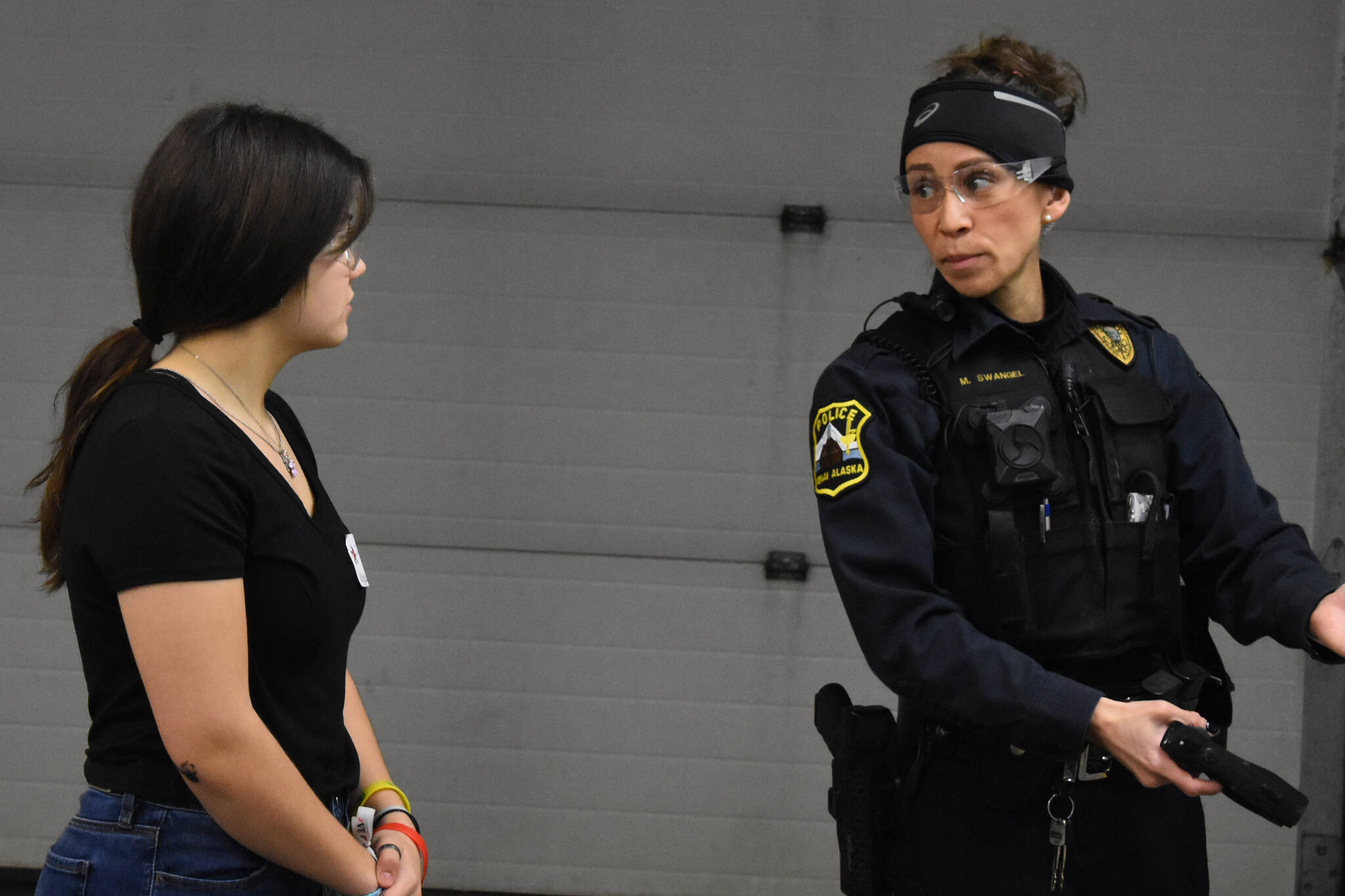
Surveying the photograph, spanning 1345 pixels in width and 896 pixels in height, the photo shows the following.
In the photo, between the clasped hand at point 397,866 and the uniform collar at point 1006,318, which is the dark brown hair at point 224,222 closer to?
the clasped hand at point 397,866

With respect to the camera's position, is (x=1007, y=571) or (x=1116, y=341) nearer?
(x=1007, y=571)

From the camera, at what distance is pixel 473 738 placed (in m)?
3.65

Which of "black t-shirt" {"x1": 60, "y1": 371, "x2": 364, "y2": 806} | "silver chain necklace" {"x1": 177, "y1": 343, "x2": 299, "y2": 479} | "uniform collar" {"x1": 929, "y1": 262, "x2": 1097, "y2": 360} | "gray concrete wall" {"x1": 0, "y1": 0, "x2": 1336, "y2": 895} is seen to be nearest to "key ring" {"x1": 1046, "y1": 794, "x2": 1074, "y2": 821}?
"uniform collar" {"x1": 929, "y1": 262, "x2": 1097, "y2": 360}

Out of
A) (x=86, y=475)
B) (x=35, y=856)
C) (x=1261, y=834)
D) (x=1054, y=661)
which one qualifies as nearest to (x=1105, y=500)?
(x=1054, y=661)

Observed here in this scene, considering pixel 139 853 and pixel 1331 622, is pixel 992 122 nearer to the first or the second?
pixel 1331 622

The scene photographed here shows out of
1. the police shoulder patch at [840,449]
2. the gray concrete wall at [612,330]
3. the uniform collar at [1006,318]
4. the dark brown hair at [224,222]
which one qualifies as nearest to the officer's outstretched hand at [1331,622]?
the uniform collar at [1006,318]

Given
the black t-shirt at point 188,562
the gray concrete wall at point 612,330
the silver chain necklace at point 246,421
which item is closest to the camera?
the black t-shirt at point 188,562

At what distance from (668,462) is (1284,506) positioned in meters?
1.92

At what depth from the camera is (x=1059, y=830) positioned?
5.02 feet

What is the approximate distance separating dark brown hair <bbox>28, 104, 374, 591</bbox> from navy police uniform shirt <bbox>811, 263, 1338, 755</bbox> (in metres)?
0.72

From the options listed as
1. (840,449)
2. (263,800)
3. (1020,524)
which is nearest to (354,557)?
(263,800)

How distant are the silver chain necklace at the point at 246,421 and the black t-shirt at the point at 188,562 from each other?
5 cm

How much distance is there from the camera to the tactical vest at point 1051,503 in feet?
5.08

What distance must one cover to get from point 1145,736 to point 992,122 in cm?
85
